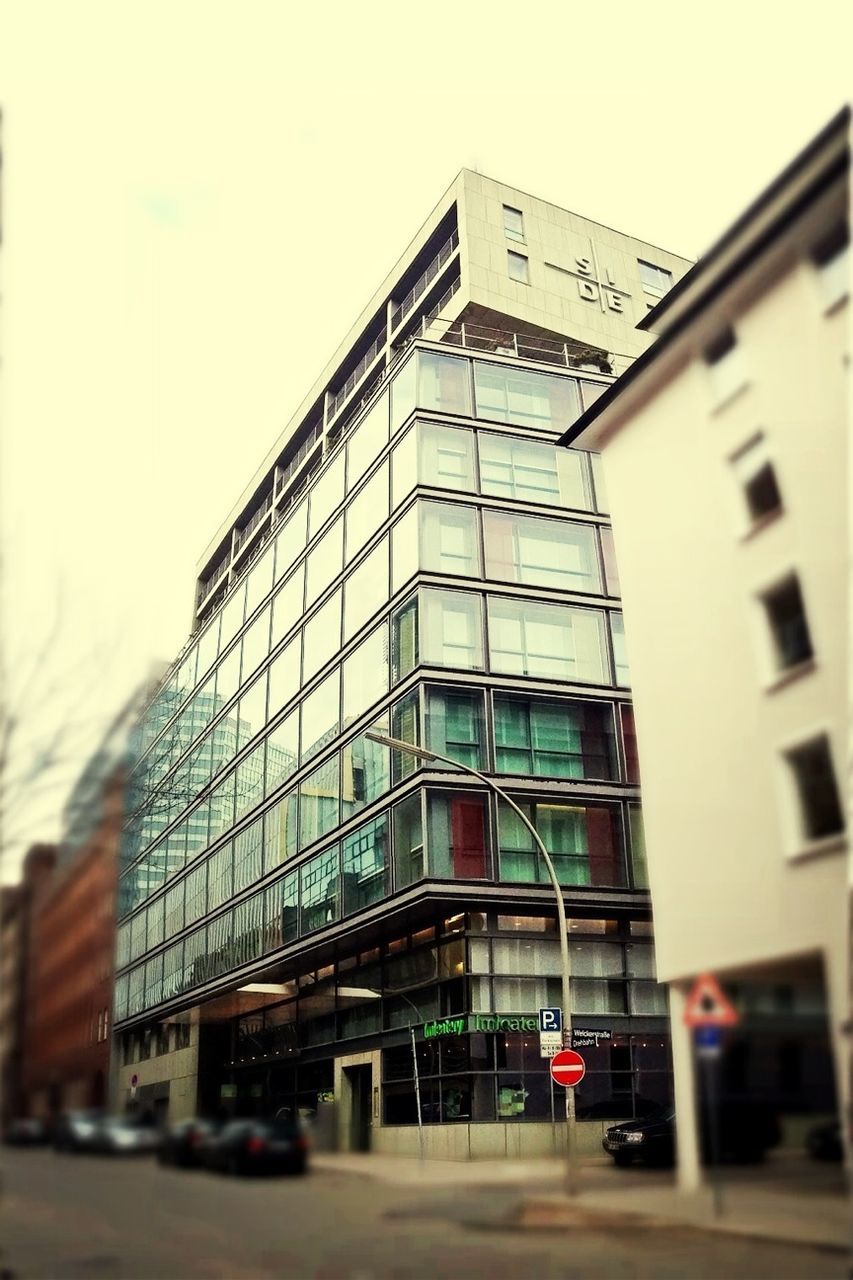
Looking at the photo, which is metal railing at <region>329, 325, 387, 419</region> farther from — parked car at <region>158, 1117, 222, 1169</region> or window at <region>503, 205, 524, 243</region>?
parked car at <region>158, 1117, 222, 1169</region>

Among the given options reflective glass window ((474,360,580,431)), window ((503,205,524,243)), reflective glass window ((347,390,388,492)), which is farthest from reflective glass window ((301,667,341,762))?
window ((503,205,524,243))

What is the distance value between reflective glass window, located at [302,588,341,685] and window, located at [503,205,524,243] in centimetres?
2154

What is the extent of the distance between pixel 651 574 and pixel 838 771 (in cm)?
114

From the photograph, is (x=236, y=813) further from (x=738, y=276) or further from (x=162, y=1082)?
(x=738, y=276)

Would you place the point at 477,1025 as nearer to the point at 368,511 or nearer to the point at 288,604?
the point at 288,604

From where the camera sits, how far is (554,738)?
3238 cm

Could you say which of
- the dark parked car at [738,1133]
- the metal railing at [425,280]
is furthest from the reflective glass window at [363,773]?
the dark parked car at [738,1133]

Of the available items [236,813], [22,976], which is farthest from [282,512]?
[22,976]

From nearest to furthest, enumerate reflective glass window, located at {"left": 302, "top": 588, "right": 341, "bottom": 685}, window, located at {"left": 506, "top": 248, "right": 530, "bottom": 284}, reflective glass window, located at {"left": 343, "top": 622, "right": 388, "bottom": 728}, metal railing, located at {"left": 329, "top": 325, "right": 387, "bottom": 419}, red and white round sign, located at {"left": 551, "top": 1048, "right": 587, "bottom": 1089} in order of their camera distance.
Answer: red and white round sign, located at {"left": 551, "top": 1048, "right": 587, "bottom": 1089} → reflective glass window, located at {"left": 302, "top": 588, "right": 341, "bottom": 685} → reflective glass window, located at {"left": 343, "top": 622, "right": 388, "bottom": 728} → window, located at {"left": 506, "top": 248, "right": 530, "bottom": 284} → metal railing, located at {"left": 329, "top": 325, "right": 387, "bottom": 419}

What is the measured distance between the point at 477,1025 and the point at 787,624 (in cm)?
2623

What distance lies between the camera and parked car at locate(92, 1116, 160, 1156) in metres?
3.88

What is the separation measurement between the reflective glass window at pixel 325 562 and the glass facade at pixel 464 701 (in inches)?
3.3

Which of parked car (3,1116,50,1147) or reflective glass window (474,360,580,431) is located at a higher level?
reflective glass window (474,360,580,431)

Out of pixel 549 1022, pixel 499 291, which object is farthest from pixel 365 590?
pixel 499 291
